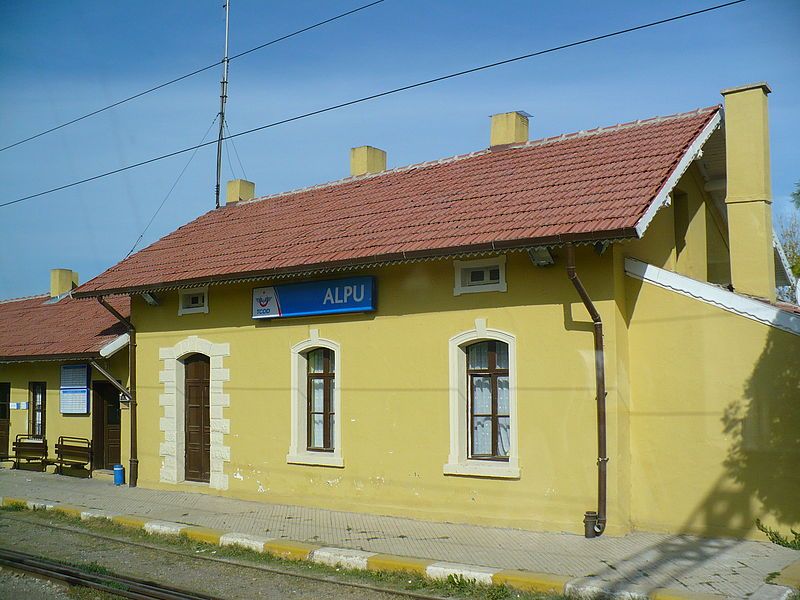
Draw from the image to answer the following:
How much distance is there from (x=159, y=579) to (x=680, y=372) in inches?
257

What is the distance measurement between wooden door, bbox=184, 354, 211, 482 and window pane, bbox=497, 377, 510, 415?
593 centimetres

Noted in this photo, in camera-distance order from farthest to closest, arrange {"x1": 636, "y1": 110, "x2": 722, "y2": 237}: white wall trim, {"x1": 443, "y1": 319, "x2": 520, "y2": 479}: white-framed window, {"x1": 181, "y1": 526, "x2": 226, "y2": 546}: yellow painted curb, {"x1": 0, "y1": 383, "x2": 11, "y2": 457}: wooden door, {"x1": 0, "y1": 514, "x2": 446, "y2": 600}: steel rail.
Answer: {"x1": 0, "y1": 383, "x2": 11, "y2": 457}: wooden door, {"x1": 443, "y1": 319, "x2": 520, "y2": 479}: white-framed window, {"x1": 181, "y1": 526, "x2": 226, "y2": 546}: yellow painted curb, {"x1": 636, "y1": 110, "x2": 722, "y2": 237}: white wall trim, {"x1": 0, "y1": 514, "x2": 446, "y2": 600}: steel rail

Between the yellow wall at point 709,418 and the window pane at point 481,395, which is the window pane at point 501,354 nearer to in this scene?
the window pane at point 481,395

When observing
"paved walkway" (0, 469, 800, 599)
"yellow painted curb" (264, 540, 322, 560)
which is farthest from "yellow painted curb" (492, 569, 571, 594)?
"yellow painted curb" (264, 540, 322, 560)

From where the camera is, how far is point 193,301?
49.9 ft

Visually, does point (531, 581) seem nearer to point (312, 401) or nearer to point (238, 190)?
point (312, 401)

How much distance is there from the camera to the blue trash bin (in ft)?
53.0

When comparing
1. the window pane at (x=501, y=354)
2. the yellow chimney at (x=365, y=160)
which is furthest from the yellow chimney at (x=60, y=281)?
the window pane at (x=501, y=354)

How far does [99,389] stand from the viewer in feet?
58.8

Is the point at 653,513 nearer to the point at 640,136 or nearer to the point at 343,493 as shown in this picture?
the point at 343,493

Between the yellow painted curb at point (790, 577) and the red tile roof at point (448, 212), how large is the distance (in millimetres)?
3832

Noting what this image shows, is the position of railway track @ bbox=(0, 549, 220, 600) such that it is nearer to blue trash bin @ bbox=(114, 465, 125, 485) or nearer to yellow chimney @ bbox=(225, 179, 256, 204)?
blue trash bin @ bbox=(114, 465, 125, 485)

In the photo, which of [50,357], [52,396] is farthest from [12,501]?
[52,396]

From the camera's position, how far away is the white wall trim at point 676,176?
9727 mm
